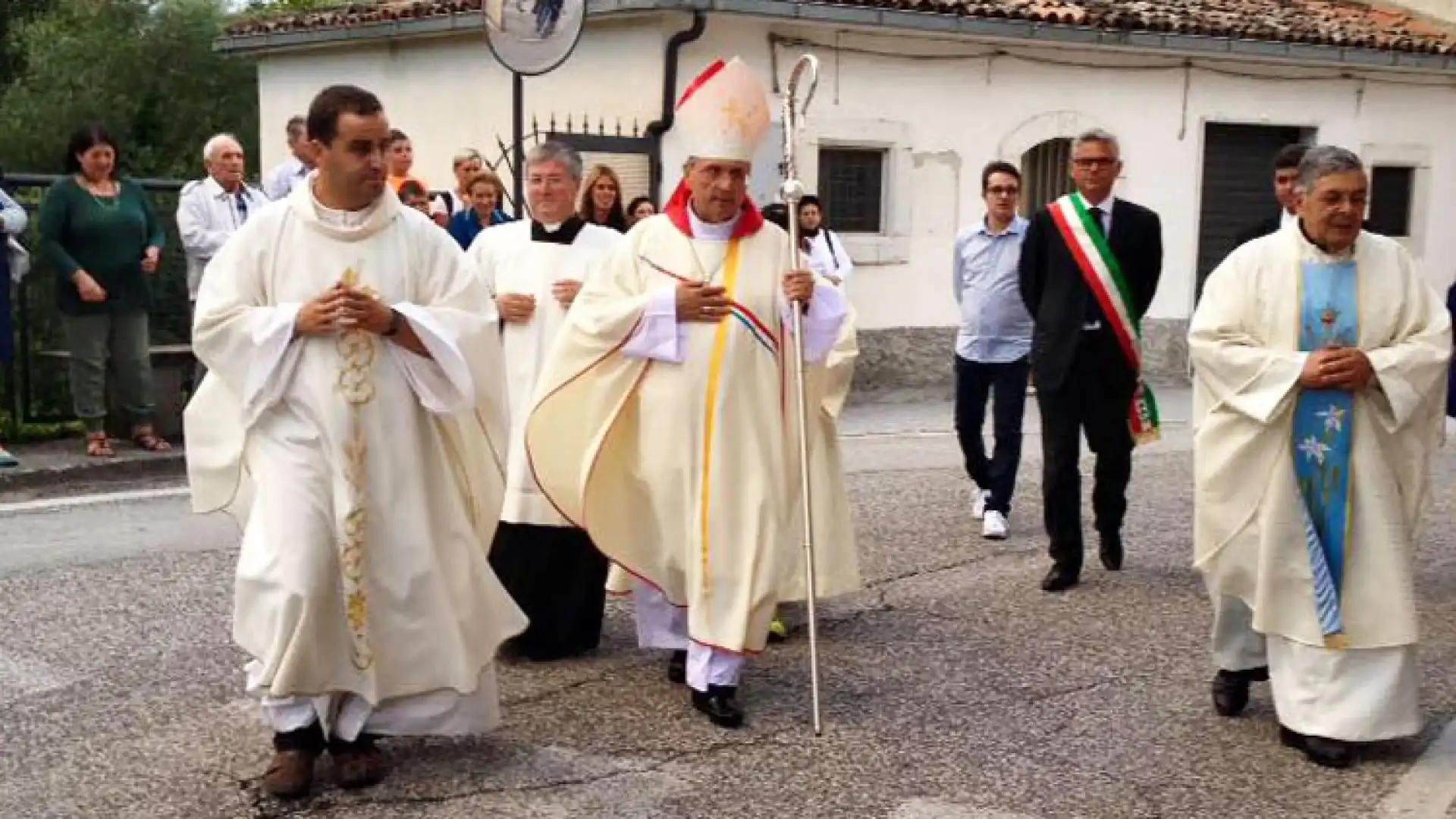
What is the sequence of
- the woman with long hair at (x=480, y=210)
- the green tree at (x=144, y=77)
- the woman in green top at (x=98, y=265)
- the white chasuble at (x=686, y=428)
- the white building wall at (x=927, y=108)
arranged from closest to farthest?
1. the white chasuble at (x=686, y=428)
2. the woman with long hair at (x=480, y=210)
3. the woman in green top at (x=98, y=265)
4. the white building wall at (x=927, y=108)
5. the green tree at (x=144, y=77)

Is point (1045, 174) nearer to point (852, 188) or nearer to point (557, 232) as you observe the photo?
point (852, 188)

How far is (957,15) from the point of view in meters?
15.1

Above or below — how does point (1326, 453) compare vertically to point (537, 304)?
below

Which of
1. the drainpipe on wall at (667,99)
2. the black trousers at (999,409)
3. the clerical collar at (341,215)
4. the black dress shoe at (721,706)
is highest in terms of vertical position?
the drainpipe on wall at (667,99)

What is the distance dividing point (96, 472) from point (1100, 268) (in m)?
6.00

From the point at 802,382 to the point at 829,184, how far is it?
32.9 feet

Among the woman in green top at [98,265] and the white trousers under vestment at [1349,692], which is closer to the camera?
the white trousers under vestment at [1349,692]

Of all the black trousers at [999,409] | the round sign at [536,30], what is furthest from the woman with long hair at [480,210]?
the black trousers at [999,409]

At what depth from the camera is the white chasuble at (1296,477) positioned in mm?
5137

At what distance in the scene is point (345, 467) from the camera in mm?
4594

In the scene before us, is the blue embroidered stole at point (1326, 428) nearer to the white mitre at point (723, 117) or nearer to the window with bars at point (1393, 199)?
the white mitre at point (723, 117)

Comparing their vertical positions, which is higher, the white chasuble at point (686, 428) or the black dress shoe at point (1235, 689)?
the white chasuble at point (686, 428)

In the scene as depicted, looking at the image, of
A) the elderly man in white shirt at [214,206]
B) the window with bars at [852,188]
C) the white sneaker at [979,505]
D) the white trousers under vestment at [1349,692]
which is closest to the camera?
the white trousers under vestment at [1349,692]

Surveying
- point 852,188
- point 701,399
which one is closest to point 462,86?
point 852,188
